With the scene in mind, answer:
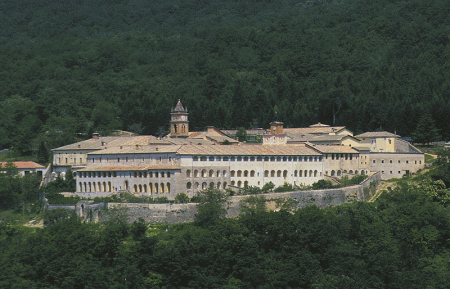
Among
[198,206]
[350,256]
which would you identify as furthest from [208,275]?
[350,256]

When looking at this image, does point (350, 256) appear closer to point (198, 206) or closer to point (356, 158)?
point (198, 206)

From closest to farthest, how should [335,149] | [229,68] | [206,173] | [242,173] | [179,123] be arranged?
[206,173], [242,173], [335,149], [179,123], [229,68]

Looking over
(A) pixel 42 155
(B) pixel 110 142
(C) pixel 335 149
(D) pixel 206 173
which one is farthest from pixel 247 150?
(A) pixel 42 155

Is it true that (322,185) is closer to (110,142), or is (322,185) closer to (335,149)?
(335,149)

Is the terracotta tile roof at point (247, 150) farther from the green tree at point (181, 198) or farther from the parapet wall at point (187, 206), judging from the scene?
the parapet wall at point (187, 206)

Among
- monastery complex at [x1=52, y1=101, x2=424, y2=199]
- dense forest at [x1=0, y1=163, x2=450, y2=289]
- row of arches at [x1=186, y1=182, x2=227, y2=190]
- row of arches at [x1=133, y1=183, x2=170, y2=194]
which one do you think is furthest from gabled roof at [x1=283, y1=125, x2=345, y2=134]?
row of arches at [x1=133, y1=183, x2=170, y2=194]

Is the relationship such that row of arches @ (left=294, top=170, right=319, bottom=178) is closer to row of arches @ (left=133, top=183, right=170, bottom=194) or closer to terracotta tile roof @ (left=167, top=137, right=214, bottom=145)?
terracotta tile roof @ (left=167, top=137, right=214, bottom=145)
